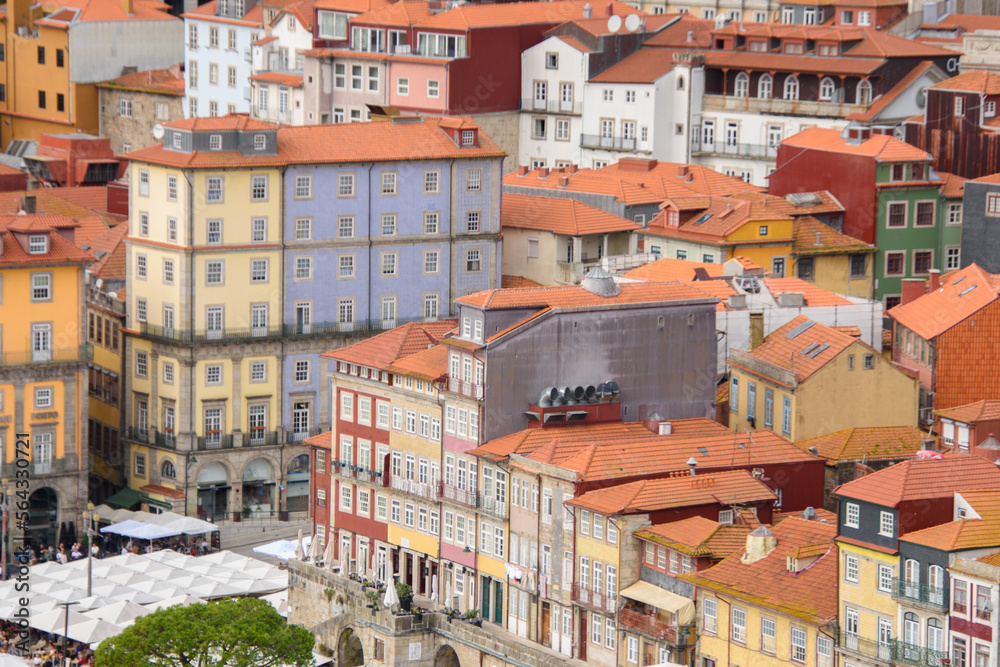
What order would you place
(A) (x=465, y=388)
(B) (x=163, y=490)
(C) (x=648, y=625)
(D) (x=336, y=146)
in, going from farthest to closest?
(D) (x=336, y=146)
(B) (x=163, y=490)
(A) (x=465, y=388)
(C) (x=648, y=625)

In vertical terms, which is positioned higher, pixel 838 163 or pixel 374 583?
pixel 838 163

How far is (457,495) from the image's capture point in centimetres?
14200

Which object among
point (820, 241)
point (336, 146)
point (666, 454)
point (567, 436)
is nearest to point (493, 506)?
point (567, 436)

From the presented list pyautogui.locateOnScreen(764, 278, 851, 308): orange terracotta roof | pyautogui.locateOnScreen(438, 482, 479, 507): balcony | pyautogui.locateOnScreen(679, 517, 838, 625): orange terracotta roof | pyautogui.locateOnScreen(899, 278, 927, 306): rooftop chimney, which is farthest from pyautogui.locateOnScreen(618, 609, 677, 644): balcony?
pyautogui.locateOnScreen(899, 278, 927, 306): rooftop chimney

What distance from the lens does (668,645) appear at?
12800 cm

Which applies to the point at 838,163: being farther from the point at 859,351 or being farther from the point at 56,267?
the point at 56,267

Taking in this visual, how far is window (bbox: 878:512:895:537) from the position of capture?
388 feet

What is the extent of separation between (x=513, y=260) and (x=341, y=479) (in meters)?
38.0

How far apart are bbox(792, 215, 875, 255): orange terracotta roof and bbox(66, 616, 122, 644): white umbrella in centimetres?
5506

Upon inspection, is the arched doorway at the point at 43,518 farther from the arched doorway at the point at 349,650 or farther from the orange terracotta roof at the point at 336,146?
the arched doorway at the point at 349,650

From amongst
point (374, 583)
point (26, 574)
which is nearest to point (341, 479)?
point (374, 583)

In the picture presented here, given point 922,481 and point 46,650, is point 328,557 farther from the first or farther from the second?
point 922,481

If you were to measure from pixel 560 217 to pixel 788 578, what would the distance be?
62.6m

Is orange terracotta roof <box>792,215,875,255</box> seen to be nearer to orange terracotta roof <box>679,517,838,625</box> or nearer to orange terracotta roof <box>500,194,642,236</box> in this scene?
orange terracotta roof <box>500,194,642,236</box>
